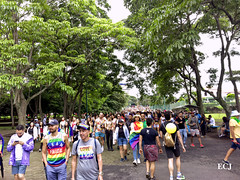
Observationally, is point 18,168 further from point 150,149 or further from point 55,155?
point 150,149

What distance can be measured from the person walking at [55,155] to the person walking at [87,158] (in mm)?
463

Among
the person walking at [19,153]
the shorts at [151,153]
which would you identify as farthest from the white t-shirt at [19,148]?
the shorts at [151,153]

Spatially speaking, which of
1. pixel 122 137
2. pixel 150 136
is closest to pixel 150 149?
pixel 150 136

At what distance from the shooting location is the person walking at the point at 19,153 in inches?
175

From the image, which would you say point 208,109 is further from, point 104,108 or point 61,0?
point 61,0

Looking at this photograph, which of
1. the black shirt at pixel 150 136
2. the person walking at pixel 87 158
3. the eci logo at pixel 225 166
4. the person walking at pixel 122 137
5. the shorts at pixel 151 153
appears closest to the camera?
the person walking at pixel 87 158

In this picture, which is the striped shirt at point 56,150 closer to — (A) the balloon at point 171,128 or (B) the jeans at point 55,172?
(B) the jeans at point 55,172

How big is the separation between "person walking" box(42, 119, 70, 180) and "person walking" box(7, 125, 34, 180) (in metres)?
1.00

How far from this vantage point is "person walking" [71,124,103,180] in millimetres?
3232

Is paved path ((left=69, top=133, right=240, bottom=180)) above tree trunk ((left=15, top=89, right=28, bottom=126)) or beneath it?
beneath

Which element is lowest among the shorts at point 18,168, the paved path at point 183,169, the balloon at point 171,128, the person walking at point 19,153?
the paved path at point 183,169

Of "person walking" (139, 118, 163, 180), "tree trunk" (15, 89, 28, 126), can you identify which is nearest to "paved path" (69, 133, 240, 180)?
"person walking" (139, 118, 163, 180)

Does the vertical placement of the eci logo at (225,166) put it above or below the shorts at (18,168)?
below

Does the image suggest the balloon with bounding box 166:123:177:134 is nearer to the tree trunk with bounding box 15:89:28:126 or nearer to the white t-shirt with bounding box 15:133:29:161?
the white t-shirt with bounding box 15:133:29:161
